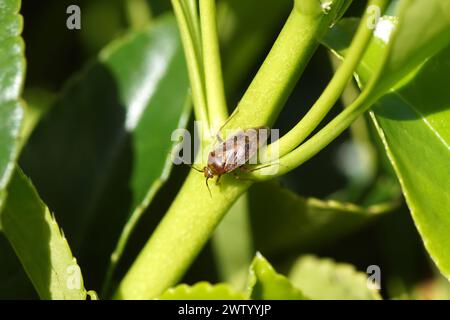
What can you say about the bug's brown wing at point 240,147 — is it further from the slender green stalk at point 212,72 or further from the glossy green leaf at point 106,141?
the glossy green leaf at point 106,141

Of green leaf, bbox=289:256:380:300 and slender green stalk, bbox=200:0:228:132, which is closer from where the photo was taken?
slender green stalk, bbox=200:0:228:132

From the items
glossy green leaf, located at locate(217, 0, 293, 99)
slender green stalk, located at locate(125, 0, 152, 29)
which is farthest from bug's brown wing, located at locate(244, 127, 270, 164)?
slender green stalk, located at locate(125, 0, 152, 29)

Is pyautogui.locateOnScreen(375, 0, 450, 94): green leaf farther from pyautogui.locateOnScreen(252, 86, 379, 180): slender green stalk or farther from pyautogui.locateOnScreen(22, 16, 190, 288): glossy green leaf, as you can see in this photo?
pyautogui.locateOnScreen(22, 16, 190, 288): glossy green leaf

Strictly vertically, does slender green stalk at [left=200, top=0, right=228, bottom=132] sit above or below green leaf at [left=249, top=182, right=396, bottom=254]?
above

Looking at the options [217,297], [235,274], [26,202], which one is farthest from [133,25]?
[217,297]

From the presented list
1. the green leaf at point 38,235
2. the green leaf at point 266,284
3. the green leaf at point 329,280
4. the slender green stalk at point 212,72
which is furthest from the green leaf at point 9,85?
the green leaf at point 329,280

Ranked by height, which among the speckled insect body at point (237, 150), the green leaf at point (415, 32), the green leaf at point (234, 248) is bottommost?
the green leaf at point (234, 248)
